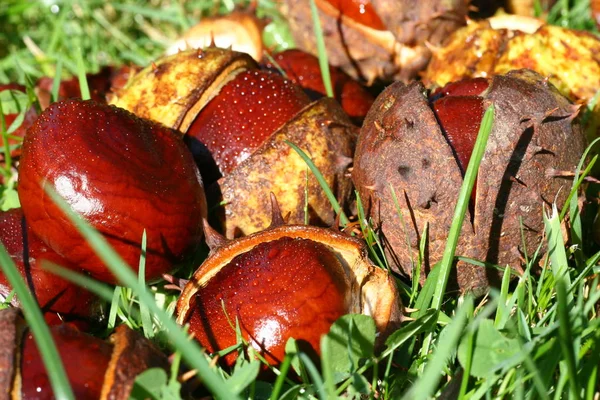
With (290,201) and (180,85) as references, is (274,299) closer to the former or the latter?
(290,201)

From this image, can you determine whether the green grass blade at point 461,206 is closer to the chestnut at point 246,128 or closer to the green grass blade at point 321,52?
the chestnut at point 246,128

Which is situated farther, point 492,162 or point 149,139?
point 149,139

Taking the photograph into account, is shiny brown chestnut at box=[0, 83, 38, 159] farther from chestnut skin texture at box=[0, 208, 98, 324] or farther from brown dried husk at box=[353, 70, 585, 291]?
brown dried husk at box=[353, 70, 585, 291]

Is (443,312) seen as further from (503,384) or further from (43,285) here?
(43,285)

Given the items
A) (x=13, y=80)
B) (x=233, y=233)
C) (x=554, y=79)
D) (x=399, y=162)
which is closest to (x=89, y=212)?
(x=233, y=233)

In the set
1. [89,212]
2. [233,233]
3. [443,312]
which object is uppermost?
[89,212]

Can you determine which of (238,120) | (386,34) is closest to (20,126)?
(238,120)
